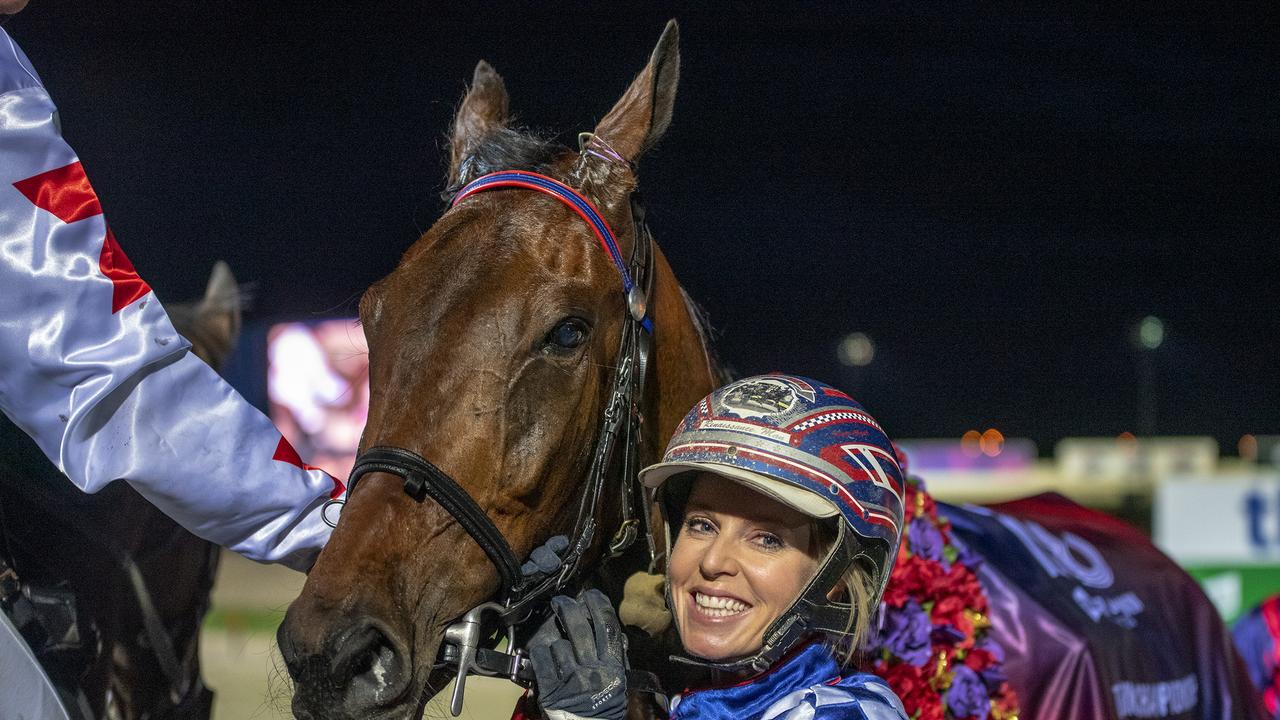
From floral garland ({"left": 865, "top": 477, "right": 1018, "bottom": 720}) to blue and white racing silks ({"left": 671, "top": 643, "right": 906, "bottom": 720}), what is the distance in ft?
2.11

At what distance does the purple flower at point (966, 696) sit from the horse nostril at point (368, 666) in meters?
1.36

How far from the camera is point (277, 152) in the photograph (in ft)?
21.3

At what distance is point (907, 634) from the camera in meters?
2.29

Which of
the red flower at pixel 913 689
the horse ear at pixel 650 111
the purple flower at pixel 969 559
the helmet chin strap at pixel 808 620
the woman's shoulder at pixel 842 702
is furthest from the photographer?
the purple flower at pixel 969 559

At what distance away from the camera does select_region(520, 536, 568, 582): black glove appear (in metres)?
1.74

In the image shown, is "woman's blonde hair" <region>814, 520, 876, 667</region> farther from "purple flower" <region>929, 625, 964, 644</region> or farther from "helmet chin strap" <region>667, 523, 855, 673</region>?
"purple flower" <region>929, 625, 964, 644</region>

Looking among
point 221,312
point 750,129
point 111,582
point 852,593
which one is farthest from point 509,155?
point 750,129

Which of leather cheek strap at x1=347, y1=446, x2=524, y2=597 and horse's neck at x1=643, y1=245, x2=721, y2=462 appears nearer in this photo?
leather cheek strap at x1=347, y1=446, x2=524, y2=597

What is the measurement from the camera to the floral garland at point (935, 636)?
227 centimetres

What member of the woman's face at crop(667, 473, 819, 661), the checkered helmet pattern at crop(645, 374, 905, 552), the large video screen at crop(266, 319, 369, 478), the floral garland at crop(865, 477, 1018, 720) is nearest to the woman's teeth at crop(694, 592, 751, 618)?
the woman's face at crop(667, 473, 819, 661)

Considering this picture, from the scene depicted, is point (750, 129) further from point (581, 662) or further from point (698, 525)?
point (581, 662)

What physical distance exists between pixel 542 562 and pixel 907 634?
3.13 feet

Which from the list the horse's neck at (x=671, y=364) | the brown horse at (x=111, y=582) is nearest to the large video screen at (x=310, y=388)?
the brown horse at (x=111, y=582)

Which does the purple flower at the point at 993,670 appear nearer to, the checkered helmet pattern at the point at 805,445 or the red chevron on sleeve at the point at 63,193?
the checkered helmet pattern at the point at 805,445
